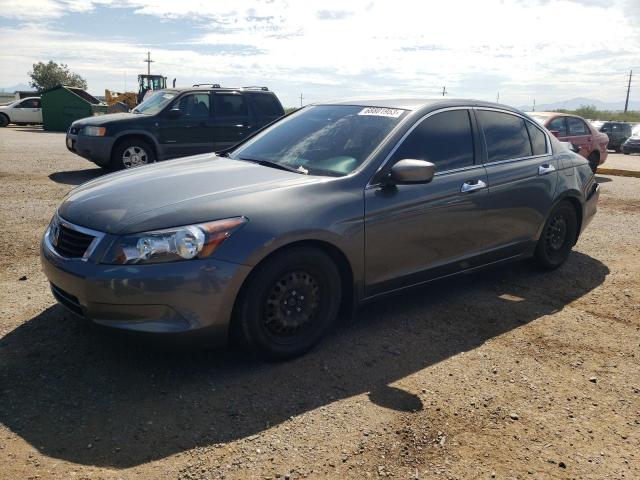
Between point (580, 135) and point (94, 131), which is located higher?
point (580, 135)

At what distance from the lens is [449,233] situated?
4387 mm

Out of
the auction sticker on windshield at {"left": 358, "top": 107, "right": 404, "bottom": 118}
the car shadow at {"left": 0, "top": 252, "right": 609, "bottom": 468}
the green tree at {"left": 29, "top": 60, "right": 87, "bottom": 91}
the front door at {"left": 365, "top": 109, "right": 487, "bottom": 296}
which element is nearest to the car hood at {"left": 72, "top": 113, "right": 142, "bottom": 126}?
the car shadow at {"left": 0, "top": 252, "right": 609, "bottom": 468}

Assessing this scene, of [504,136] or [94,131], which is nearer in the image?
[504,136]

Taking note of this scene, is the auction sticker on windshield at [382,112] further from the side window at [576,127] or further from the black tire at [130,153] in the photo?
the side window at [576,127]

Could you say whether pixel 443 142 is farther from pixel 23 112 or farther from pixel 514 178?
pixel 23 112

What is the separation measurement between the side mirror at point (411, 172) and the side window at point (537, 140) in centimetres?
187

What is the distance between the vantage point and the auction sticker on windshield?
4.34 metres

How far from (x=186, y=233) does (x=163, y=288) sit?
32cm

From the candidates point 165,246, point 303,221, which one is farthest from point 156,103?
point 165,246

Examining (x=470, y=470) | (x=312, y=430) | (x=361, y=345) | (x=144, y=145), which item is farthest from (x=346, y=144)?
(x=144, y=145)

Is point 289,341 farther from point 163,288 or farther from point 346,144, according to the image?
point 346,144

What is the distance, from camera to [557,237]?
18.4 feet

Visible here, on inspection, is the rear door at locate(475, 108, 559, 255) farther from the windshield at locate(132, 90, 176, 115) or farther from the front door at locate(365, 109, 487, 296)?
the windshield at locate(132, 90, 176, 115)

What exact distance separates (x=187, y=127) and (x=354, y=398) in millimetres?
8873
